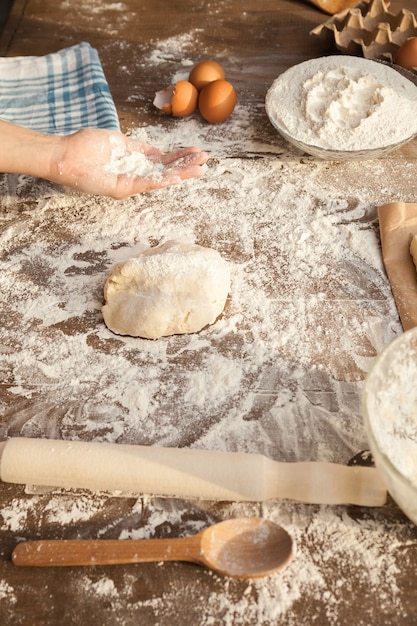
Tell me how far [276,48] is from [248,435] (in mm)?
1511

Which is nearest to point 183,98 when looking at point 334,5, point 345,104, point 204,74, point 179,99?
point 179,99

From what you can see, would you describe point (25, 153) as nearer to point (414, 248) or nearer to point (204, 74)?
point (204, 74)

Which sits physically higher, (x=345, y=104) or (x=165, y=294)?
(x=345, y=104)

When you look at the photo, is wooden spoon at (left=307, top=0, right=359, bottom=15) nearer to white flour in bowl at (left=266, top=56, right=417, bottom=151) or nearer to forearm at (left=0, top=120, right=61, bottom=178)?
white flour in bowl at (left=266, top=56, right=417, bottom=151)

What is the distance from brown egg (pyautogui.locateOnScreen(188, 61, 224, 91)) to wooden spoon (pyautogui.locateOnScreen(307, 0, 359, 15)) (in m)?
0.61

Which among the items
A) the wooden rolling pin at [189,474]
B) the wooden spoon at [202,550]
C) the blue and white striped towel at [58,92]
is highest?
the blue and white striped towel at [58,92]

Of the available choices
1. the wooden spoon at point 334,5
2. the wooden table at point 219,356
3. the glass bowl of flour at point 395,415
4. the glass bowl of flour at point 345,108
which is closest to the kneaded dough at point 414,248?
the wooden table at point 219,356

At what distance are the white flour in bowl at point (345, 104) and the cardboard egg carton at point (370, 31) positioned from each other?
194 mm

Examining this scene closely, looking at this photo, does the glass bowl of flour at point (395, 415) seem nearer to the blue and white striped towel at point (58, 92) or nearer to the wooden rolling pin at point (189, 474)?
the wooden rolling pin at point (189, 474)

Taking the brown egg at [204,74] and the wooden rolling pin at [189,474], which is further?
the brown egg at [204,74]

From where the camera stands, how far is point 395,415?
3.31 ft

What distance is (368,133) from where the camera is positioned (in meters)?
1.55

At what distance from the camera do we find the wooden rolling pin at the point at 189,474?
102 cm

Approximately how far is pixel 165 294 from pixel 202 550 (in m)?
0.58
